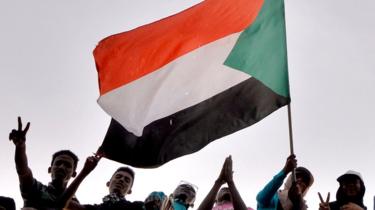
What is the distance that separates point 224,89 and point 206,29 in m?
0.97

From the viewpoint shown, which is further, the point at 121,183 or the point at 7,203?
the point at 121,183

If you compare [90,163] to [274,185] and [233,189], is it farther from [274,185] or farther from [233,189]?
[274,185]

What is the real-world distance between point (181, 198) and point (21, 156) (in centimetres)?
263

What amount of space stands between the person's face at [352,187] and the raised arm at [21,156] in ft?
13.3

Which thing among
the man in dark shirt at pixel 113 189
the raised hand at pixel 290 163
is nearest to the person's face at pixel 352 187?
the raised hand at pixel 290 163

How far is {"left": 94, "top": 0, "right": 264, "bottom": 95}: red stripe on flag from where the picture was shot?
10047mm

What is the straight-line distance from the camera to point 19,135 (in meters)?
8.62

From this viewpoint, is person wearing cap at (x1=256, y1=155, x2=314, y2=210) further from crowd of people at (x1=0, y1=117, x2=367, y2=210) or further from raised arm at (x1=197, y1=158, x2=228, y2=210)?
raised arm at (x1=197, y1=158, x2=228, y2=210)

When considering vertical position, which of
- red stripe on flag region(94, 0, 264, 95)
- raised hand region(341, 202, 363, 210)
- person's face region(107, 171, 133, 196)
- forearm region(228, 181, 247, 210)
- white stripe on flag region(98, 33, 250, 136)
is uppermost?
red stripe on flag region(94, 0, 264, 95)

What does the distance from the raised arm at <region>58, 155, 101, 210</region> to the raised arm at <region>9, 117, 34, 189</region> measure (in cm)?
49

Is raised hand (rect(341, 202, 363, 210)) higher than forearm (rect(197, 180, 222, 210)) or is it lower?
lower

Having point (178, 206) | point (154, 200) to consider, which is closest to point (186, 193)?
point (178, 206)

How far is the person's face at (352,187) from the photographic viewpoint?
914 cm

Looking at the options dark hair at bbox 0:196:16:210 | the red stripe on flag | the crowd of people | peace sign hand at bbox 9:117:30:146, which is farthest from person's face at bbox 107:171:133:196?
peace sign hand at bbox 9:117:30:146
